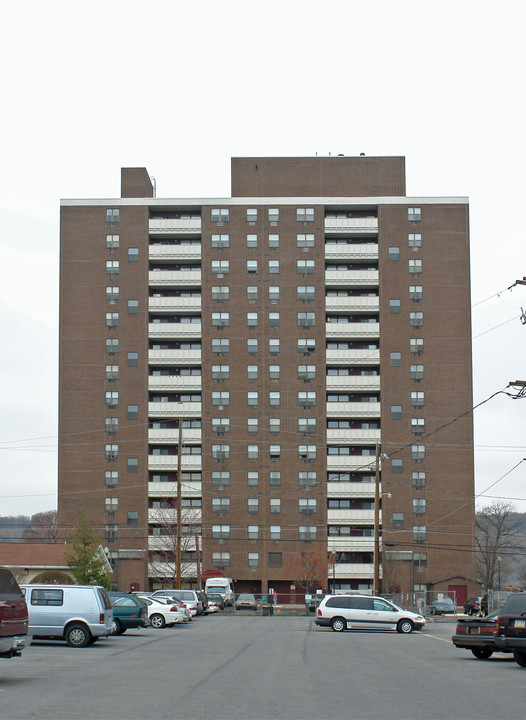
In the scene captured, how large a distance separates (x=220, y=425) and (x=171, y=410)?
513cm

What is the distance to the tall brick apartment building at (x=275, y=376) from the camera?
96375 millimetres

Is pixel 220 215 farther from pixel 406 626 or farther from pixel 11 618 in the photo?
pixel 11 618

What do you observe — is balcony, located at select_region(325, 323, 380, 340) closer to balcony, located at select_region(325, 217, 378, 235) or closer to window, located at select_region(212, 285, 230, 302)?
balcony, located at select_region(325, 217, 378, 235)

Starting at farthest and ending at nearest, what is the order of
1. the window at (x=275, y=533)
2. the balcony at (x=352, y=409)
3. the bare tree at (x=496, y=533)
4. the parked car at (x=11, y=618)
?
the bare tree at (x=496, y=533) < the balcony at (x=352, y=409) < the window at (x=275, y=533) < the parked car at (x=11, y=618)

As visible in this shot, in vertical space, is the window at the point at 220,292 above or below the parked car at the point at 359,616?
above

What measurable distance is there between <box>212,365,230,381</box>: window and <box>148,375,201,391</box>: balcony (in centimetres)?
164

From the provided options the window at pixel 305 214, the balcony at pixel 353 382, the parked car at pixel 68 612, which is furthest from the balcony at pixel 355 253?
the parked car at pixel 68 612

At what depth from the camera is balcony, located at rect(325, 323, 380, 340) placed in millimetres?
99750

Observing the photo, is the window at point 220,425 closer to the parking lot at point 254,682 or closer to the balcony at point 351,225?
the balcony at point 351,225

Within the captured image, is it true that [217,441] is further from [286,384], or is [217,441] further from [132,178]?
[132,178]

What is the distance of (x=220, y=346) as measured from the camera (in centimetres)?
10012

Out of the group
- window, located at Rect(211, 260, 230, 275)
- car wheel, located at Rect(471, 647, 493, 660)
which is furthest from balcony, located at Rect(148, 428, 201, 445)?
car wheel, located at Rect(471, 647, 493, 660)

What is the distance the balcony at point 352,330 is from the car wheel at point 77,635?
72.8 m

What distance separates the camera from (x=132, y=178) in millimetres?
104875
